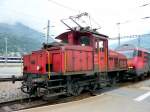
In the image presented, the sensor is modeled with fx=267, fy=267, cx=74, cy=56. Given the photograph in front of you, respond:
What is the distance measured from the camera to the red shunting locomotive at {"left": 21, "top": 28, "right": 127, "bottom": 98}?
36.7 feet

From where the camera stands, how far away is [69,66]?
38.0ft

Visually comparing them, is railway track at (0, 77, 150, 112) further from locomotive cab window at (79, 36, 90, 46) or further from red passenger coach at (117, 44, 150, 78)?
red passenger coach at (117, 44, 150, 78)

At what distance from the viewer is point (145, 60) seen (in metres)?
23.7

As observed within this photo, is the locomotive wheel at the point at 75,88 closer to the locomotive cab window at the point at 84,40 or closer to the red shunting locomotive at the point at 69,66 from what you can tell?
the red shunting locomotive at the point at 69,66

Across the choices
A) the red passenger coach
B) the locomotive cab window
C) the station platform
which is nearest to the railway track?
the station platform

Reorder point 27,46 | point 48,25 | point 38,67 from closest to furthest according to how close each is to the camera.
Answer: point 38,67, point 48,25, point 27,46

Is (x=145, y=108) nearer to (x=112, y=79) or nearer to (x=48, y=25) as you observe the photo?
(x=112, y=79)

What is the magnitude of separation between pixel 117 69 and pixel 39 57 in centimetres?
688

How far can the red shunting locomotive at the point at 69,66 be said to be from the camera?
11188mm

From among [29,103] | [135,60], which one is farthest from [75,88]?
[135,60]

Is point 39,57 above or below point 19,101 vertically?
above

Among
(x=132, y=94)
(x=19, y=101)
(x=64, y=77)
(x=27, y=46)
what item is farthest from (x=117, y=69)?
(x=27, y=46)

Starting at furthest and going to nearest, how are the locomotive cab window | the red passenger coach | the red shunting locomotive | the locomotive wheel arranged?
the red passenger coach
the locomotive cab window
the locomotive wheel
the red shunting locomotive

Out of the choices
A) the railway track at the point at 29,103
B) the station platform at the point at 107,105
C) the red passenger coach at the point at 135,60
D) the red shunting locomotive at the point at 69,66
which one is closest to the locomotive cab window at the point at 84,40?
the red shunting locomotive at the point at 69,66
